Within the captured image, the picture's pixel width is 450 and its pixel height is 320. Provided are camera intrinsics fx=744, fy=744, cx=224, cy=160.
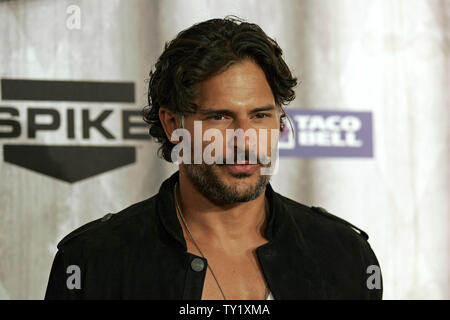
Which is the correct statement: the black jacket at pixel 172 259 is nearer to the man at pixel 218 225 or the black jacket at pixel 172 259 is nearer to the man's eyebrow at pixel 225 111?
the man at pixel 218 225

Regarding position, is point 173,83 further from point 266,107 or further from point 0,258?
point 0,258

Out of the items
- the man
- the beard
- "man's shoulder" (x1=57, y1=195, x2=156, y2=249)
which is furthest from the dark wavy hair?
"man's shoulder" (x1=57, y1=195, x2=156, y2=249)

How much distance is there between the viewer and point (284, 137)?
2.26 meters

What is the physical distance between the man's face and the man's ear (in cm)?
11

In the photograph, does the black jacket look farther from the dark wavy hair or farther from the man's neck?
the dark wavy hair

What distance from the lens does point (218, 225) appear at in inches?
62.7

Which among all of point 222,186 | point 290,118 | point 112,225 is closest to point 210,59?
point 222,186

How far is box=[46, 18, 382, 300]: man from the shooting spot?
1518mm

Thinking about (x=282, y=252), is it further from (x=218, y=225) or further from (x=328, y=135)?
(x=328, y=135)

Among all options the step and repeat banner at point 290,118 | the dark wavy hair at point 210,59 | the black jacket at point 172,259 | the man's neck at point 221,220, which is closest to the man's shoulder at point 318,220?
the black jacket at point 172,259

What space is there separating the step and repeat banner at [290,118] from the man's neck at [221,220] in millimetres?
571

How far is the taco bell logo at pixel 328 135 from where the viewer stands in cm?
227

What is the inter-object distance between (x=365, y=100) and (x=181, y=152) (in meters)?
0.91

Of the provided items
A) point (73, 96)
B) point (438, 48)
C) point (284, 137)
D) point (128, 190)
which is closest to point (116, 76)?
point (73, 96)
